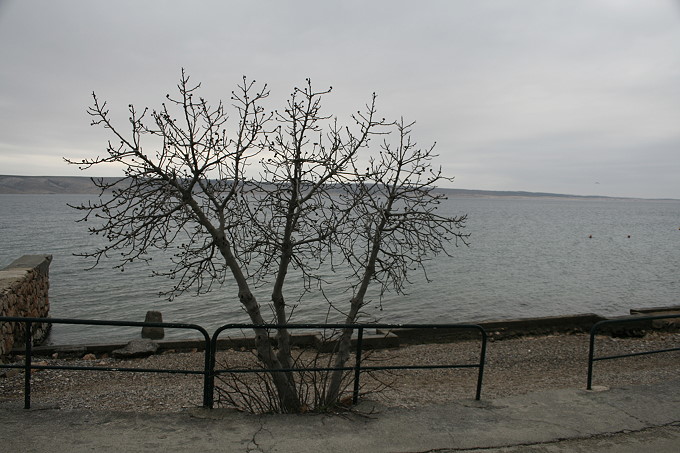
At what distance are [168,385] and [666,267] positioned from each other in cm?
3923

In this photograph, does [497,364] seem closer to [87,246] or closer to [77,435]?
[77,435]

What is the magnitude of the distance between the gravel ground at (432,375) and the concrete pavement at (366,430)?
1607 millimetres

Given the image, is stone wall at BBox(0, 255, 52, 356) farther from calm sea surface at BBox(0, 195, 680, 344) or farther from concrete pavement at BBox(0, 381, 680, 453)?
concrete pavement at BBox(0, 381, 680, 453)

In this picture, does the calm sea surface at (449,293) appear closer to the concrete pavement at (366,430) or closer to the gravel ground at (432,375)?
the gravel ground at (432,375)

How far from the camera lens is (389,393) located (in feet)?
30.5

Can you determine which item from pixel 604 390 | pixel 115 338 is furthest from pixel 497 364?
pixel 115 338

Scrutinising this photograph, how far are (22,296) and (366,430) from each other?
11.4 meters

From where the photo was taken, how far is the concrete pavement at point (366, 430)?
176 inches

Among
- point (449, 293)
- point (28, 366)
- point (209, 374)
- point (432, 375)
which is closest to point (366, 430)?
point (209, 374)

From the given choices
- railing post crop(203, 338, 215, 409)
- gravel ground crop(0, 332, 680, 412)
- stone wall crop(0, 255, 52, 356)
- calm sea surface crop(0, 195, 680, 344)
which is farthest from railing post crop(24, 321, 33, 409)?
calm sea surface crop(0, 195, 680, 344)

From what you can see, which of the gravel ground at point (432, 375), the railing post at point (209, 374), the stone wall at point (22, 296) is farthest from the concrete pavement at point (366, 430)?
the stone wall at point (22, 296)

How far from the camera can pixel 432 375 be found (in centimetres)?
1152

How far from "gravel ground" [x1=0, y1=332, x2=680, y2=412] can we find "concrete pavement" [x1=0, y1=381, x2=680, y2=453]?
161cm

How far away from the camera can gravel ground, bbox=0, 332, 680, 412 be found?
872 centimetres
